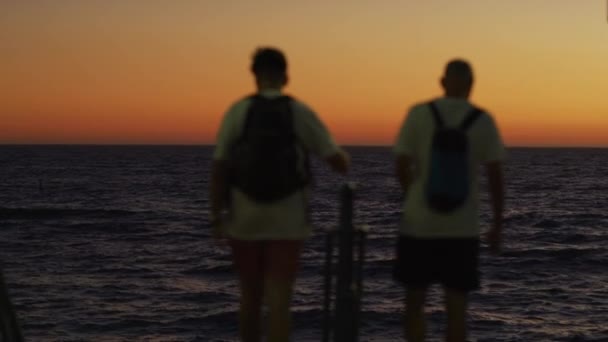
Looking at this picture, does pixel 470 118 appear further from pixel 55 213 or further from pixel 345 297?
pixel 55 213

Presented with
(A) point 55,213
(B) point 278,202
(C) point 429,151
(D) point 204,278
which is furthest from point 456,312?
(A) point 55,213

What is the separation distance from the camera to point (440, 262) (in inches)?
170

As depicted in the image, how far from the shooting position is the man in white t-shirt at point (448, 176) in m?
4.21

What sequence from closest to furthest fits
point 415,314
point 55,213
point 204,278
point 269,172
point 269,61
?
point 269,172, point 269,61, point 415,314, point 204,278, point 55,213

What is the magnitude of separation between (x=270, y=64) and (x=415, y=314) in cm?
171

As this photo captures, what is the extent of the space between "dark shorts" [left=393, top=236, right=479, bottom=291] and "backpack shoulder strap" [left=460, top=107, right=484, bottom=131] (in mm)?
626

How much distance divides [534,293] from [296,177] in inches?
888

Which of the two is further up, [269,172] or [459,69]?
[459,69]

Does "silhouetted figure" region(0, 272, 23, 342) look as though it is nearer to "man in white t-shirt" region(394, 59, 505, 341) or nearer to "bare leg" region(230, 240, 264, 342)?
"bare leg" region(230, 240, 264, 342)

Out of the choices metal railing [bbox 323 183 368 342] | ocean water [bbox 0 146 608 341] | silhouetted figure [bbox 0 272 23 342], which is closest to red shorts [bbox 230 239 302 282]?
metal railing [bbox 323 183 368 342]

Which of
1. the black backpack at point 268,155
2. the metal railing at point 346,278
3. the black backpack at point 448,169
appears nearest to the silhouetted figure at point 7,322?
the black backpack at point 268,155

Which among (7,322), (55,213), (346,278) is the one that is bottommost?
(55,213)

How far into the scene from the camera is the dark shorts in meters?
4.29

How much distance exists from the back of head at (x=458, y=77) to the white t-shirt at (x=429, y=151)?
56 mm
